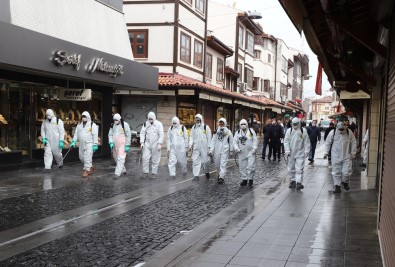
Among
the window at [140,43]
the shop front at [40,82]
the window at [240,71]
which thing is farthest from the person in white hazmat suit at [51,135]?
the window at [240,71]

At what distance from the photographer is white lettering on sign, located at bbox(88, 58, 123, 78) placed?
15727 mm

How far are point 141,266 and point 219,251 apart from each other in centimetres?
107

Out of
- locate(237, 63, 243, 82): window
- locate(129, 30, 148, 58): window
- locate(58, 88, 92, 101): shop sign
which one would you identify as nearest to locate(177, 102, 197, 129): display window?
locate(129, 30, 148, 58): window

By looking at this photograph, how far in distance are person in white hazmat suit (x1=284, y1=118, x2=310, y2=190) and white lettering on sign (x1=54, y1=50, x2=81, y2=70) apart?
7.07 m

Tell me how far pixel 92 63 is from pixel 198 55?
1345 cm

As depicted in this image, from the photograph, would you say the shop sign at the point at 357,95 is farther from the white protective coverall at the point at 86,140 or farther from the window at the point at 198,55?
the window at the point at 198,55

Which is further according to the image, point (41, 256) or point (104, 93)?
point (104, 93)

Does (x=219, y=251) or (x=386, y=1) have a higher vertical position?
(x=386, y=1)

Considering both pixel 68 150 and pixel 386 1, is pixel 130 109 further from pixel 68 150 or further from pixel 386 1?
pixel 386 1

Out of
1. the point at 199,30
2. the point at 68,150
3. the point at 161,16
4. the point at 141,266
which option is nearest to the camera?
the point at 141,266

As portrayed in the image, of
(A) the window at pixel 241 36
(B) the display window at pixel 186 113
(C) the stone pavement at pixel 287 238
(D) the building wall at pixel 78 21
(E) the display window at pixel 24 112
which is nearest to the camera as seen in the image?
(C) the stone pavement at pixel 287 238

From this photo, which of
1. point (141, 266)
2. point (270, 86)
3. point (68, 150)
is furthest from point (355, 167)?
point (270, 86)

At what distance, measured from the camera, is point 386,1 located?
5.68 metres

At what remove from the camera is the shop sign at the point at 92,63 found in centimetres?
1383
